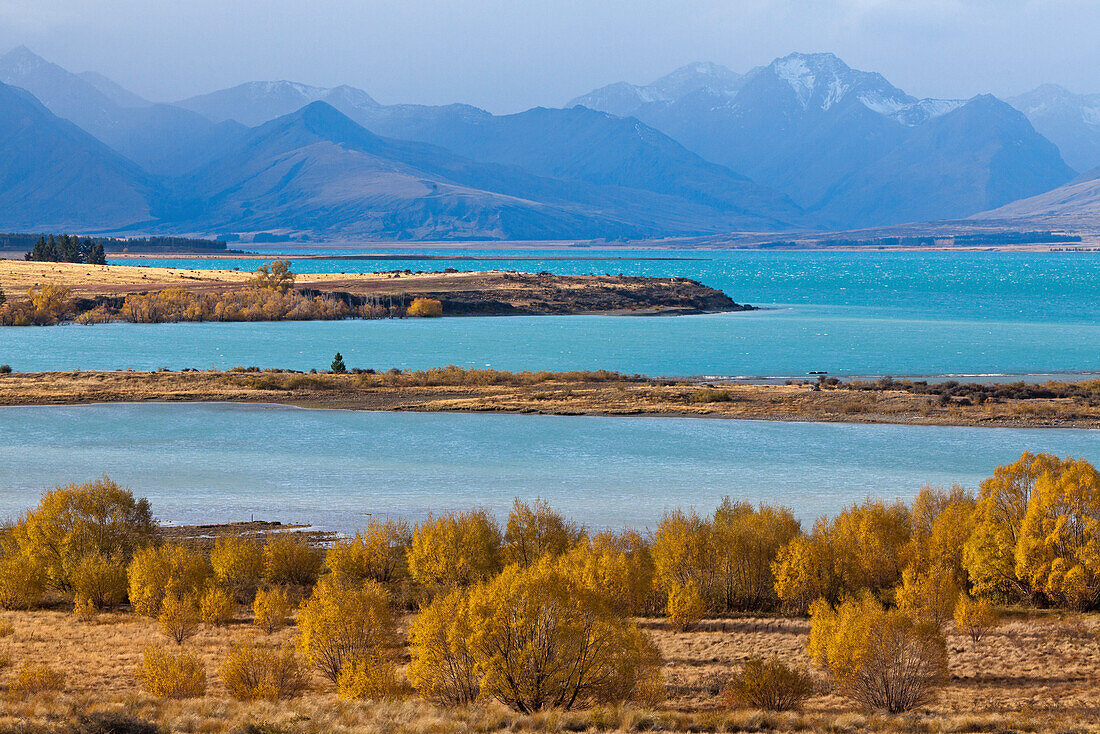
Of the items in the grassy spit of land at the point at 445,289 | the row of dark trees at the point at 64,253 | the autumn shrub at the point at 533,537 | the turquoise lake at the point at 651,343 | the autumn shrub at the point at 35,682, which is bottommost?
the autumn shrub at the point at 35,682

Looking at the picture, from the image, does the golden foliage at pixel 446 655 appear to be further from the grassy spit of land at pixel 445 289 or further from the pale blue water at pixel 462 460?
the grassy spit of land at pixel 445 289

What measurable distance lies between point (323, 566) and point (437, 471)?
15653 mm

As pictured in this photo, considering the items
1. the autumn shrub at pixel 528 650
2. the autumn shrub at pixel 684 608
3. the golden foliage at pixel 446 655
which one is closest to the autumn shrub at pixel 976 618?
the autumn shrub at pixel 684 608

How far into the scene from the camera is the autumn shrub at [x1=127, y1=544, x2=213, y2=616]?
25000 millimetres

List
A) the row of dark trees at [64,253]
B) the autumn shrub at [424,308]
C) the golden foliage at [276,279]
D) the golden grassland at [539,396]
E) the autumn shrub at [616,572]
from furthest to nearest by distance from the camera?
the row of dark trees at [64,253] → the golden foliage at [276,279] → the autumn shrub at [424,308] → the golden grassland at [539,396] → the autumn shrub at [616,572]

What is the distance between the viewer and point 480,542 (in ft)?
86.7

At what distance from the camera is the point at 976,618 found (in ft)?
75.0

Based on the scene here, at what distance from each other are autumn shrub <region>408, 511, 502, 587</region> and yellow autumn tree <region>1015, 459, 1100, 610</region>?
12064mm

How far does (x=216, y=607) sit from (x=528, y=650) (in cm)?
918

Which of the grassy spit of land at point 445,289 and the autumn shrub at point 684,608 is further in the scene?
the grassy spit of land at point 445,289

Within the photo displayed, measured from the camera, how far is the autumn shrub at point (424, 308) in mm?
116250

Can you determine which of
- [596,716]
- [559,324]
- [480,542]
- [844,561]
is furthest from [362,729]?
[559,324]

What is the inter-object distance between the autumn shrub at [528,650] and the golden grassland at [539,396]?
36.1 meters

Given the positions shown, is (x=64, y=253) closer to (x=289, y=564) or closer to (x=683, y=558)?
(x=289, y=564)
